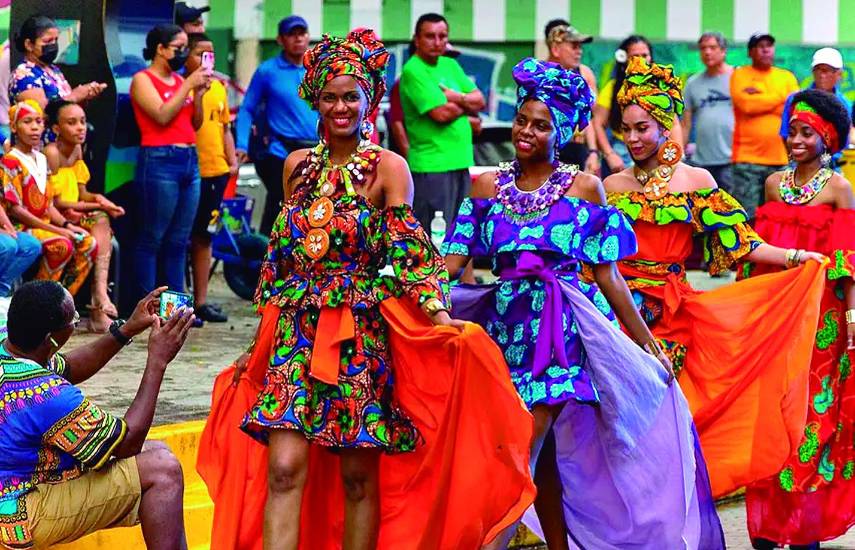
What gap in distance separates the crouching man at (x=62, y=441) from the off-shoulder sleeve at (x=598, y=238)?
5.19 ft

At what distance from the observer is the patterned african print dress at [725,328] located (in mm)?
7793

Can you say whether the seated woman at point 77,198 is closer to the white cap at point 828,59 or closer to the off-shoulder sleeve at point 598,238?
the off-shoulder sleeve at point 598,238

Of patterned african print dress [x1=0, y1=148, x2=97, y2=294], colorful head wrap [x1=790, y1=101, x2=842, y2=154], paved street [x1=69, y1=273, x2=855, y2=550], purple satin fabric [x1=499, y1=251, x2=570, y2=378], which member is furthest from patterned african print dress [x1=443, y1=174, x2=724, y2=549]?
patterned african print dress [x1=0, y1=148, x2=97, y2=294]

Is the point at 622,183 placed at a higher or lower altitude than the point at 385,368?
higher

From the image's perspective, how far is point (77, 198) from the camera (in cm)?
1096

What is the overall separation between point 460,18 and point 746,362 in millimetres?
14710

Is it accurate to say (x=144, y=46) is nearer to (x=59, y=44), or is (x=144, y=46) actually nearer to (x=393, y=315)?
(x=59, y=44)

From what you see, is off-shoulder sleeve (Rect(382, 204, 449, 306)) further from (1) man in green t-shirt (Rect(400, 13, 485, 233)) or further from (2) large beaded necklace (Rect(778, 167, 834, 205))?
(1) man in green t-shirt (Rect(400, 13, 485, 233))

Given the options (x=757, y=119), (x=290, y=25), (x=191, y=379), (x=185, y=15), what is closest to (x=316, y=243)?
(x=191, y=379)

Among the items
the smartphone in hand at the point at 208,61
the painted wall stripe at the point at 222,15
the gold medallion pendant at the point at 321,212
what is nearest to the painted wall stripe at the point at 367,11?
the painted wall stripe at the point at 222,15

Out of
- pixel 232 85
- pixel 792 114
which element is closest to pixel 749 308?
pixel 792 114

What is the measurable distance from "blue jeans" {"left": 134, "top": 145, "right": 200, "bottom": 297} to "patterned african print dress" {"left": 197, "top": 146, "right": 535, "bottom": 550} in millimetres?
4914

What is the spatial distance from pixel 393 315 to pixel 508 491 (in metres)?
0.77

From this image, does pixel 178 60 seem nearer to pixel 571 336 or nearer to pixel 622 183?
pixel 622 183
